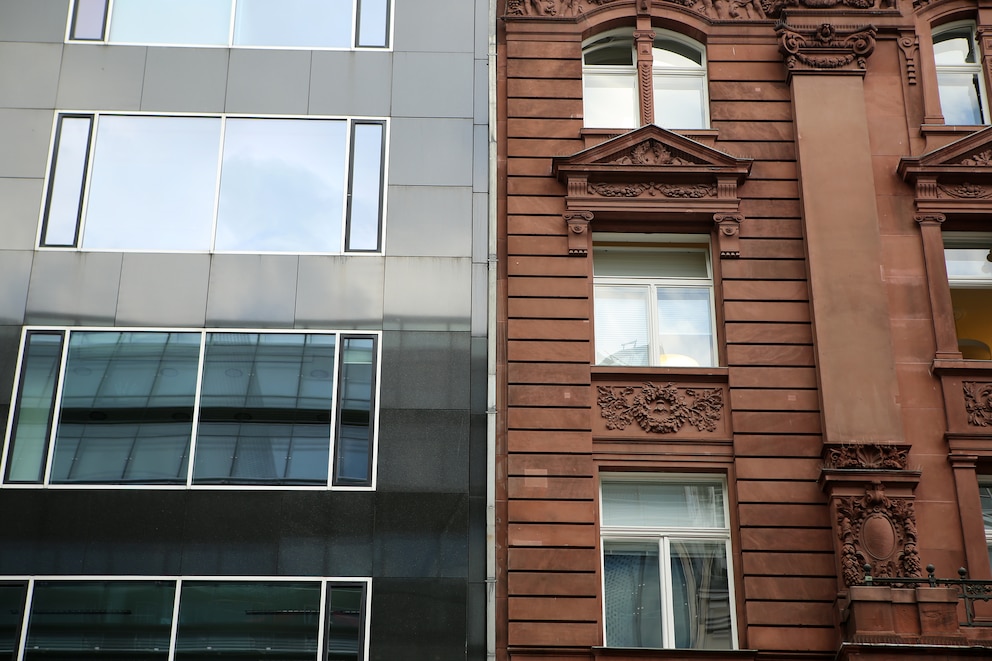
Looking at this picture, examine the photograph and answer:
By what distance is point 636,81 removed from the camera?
24656 millimetres

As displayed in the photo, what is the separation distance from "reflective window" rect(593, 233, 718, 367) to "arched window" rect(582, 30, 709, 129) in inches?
95.3

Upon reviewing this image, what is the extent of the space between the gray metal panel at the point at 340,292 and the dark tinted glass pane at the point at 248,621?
4.36 metres

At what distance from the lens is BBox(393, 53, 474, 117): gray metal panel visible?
23422 mm

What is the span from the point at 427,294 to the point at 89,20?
330 inches

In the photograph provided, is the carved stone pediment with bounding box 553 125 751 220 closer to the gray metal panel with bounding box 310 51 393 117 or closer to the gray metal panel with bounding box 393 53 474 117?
the gray metal panel with bounding box 393 53 474 117

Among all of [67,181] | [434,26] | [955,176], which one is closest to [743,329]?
[955,176]

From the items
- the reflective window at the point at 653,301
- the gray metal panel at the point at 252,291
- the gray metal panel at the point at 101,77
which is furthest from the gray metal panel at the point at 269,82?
the reflective window at the point at 653,301

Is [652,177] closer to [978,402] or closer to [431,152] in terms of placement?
[431,152]

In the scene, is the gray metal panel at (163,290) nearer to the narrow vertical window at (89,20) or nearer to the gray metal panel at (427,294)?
the gray metal panel at (427,294)

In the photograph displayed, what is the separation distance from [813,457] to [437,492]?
5.94m

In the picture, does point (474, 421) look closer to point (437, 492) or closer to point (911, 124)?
point (437, 492)

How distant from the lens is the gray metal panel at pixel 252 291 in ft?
71.2

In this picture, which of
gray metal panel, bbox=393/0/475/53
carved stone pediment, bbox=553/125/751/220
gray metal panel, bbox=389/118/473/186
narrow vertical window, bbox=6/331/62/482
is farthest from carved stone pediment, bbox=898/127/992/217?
narrow vertical window, bbox=6/331/62/482

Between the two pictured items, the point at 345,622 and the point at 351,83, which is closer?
the point at 345,622
